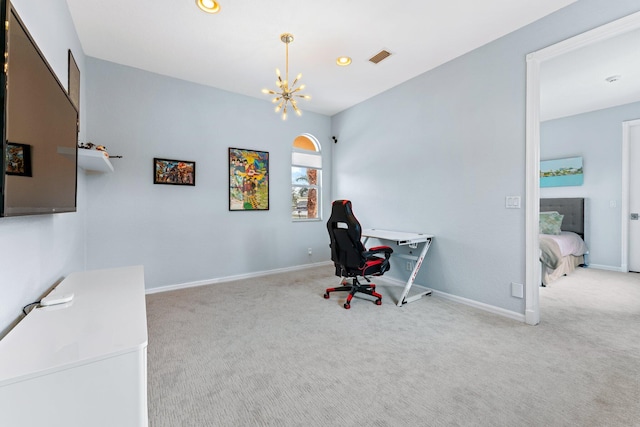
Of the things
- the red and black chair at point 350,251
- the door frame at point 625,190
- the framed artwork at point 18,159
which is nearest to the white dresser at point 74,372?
the framed artwork at point 18,159

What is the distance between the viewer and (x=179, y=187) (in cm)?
375

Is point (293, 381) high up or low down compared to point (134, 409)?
down

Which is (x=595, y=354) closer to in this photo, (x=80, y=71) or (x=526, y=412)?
(x=526, y=412)

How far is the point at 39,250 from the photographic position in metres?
1.54

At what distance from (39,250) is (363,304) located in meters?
2.78

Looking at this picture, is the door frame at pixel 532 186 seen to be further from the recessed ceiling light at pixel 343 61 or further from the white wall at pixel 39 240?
the white wall at pixel 39 240

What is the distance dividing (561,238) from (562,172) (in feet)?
5.71

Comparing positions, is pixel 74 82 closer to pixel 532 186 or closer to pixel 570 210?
pixel 532 186

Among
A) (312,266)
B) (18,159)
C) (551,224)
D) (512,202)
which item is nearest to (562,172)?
(551,224)

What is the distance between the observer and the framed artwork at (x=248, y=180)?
4.17m

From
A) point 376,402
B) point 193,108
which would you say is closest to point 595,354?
point 376,402

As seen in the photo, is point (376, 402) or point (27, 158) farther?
point (376, 402)

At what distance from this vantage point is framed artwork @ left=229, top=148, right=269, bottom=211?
4.17 metres

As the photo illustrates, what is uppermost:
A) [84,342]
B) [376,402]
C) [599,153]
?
[599,153]
